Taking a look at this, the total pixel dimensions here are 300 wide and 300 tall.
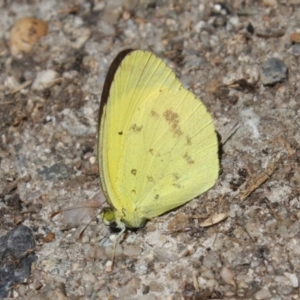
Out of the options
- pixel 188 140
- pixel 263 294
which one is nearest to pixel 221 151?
pixel 188 140

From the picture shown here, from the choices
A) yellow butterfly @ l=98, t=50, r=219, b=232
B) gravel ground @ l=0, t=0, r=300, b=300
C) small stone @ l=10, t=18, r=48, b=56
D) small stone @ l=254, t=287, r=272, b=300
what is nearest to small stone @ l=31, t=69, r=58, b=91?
gravel ground @ l=0, t=0, r=300, b=300

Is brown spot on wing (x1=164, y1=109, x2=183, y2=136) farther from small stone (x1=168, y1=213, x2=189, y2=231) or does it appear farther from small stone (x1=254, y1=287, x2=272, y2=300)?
small stone (x1=254, y1=287, x2=272, y2=300)

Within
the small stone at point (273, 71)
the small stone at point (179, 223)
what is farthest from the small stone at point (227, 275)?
the small stone at point (273, 71)

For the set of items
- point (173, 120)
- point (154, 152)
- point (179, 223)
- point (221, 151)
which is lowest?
point (179, 223)

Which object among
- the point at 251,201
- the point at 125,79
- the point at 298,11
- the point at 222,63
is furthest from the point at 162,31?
the point at 251,201

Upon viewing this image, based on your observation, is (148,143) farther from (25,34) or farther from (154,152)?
(25,34)

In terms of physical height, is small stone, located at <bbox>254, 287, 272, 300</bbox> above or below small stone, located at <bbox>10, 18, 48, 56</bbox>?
below
